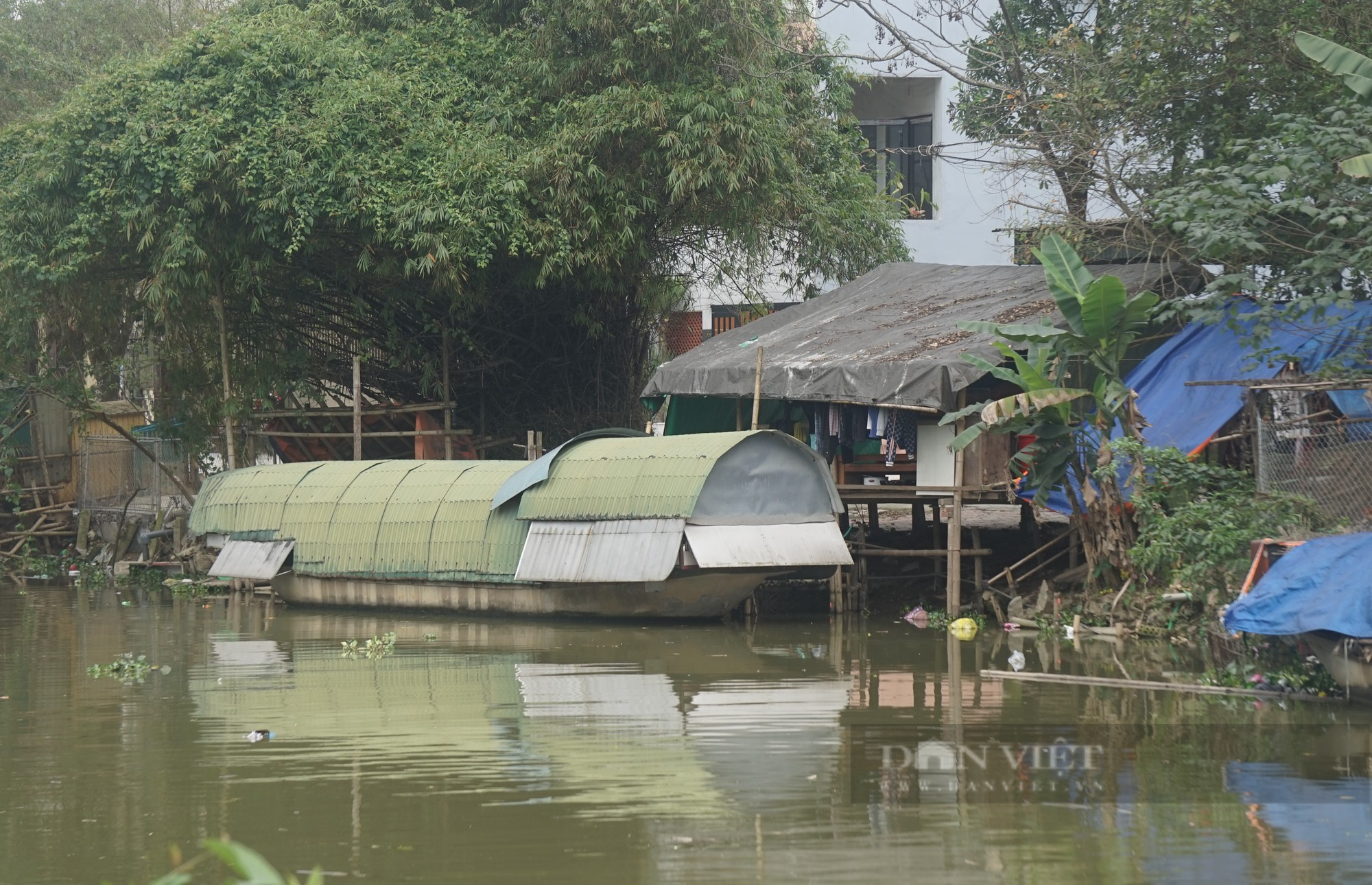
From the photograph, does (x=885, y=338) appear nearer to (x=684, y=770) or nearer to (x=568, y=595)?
(x=568, y=595)

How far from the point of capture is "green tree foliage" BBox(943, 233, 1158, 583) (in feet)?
46.0

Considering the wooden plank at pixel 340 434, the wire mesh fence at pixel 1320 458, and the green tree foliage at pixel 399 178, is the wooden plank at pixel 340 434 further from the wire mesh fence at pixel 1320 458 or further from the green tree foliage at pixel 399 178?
the wire mesh fence at pixel 1320 458

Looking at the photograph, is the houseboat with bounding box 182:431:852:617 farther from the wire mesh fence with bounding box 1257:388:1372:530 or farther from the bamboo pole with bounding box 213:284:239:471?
the wire mesh fence with bounding box 1257:388:1372:530

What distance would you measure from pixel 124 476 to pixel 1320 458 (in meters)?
21.1

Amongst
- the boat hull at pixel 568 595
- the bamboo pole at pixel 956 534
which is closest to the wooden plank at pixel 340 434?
the boat hull at pixel 568 595

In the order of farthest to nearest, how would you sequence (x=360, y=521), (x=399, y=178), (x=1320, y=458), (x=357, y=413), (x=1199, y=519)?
(x=357, y=413), (x=399, y=178), (x=360, y=521), (x=1199, y=519), (x=1320, y=458)

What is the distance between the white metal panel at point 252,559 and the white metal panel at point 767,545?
21.1 ft

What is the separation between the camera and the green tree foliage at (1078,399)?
14.0 meters

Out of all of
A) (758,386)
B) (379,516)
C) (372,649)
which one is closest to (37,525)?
(379,516)

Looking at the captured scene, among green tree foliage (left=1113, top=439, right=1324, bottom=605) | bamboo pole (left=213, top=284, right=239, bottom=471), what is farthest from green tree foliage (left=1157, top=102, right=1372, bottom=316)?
bamboo pole (left=213, top=284, right=239, bottom=471)

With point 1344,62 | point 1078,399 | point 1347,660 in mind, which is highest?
point 1344,62

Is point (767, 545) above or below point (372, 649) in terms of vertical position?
above

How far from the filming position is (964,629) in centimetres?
1482

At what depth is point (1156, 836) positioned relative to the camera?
696cm
